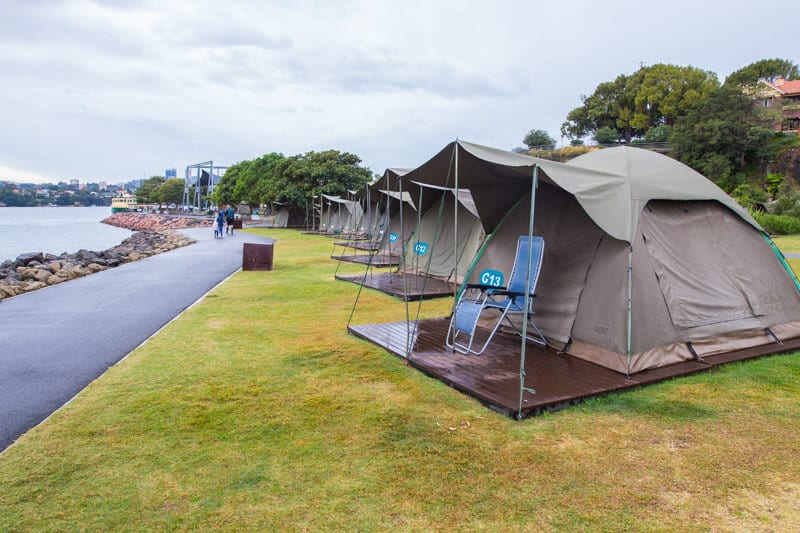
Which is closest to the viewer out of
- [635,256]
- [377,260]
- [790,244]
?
[635,256]

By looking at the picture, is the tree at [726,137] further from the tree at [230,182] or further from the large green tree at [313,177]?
the tree at [230,182]

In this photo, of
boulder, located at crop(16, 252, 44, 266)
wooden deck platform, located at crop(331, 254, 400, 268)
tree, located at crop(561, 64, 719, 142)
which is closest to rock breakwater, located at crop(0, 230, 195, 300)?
boulder, located at crop(16, 252, 44, 266)

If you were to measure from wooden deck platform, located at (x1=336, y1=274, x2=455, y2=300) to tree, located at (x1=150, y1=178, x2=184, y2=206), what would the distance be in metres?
114

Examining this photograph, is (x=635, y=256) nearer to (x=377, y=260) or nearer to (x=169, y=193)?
(x=377, y=260)

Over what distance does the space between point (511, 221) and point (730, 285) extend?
9.55 feet

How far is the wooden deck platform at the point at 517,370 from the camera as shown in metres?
5.04

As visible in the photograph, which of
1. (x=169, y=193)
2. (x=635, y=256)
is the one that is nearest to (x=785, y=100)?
(x=635, y=256)

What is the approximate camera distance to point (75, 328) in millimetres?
8594

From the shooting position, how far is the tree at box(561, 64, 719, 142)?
183ft

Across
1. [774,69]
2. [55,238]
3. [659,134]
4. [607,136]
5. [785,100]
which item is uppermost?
[774,69]

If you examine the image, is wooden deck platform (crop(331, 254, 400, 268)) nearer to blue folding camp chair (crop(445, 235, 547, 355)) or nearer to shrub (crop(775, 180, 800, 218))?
blue folding camp chair (crop(445, 235, 547, 355))

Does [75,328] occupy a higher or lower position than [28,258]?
higher

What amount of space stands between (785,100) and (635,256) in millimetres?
60570

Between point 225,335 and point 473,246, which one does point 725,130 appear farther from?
point 225,335
